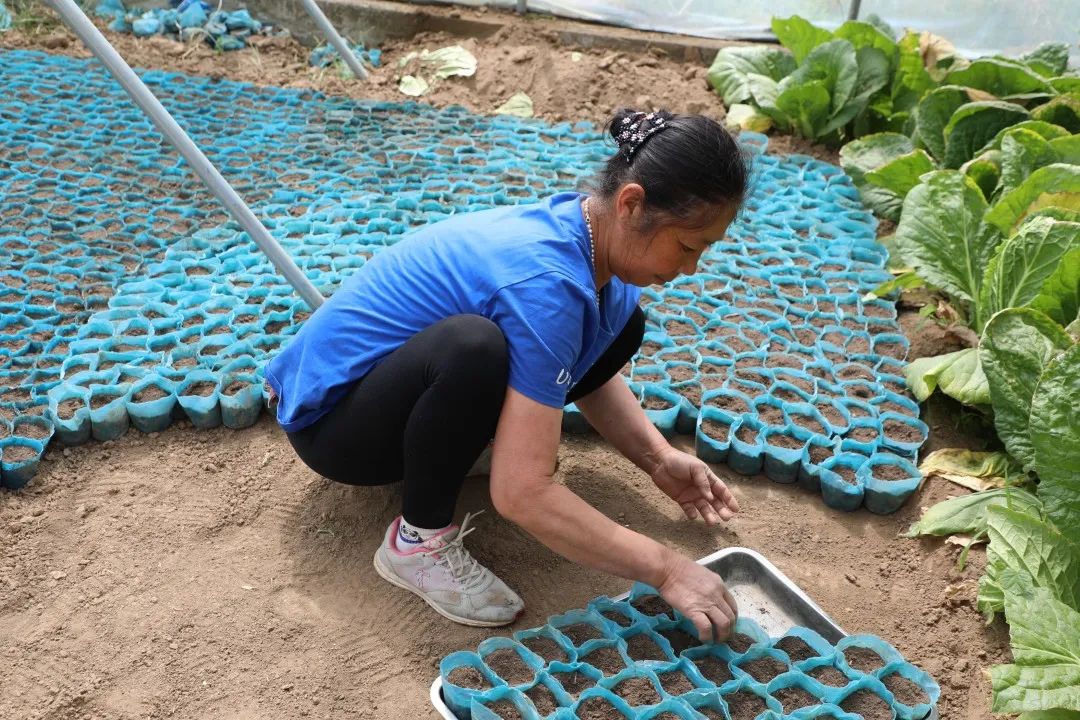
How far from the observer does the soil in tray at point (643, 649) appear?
2039 millimetres

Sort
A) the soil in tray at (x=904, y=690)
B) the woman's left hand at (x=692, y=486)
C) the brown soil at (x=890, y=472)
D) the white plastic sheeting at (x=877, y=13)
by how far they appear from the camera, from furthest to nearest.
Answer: the white plastic sheeting at (x=877, y=13) < the brown soil at (x=890, y=472) < the woman's left hand at (x=692, y=486) < the soil in tray at (x=904, y=690)

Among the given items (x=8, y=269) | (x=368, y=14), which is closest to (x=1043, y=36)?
Answer: (x=368, y=14)

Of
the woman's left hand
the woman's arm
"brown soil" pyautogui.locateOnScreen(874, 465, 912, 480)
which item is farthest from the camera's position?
"brown soil" pyautogui.locateOnScreen(874, 465, 912, 480)

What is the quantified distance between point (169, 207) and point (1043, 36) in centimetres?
410

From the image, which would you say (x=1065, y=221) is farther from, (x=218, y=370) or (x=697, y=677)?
(x=218, y=370)

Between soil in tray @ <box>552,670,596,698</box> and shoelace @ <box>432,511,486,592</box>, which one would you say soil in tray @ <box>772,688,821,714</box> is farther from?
shoelace @ <box>432,511,486,592</box>

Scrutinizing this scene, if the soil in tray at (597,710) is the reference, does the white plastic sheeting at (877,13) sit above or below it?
above

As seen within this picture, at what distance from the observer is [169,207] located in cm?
374

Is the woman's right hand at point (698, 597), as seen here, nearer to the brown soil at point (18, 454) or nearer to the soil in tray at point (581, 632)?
the soil in tray at point (581, 632)

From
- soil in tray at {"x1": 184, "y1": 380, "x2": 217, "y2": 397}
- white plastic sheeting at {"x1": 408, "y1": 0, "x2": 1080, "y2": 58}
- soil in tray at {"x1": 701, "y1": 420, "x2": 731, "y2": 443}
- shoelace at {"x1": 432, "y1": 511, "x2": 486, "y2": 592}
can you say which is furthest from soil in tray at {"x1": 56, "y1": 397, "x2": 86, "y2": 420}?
white plastic sheeting at {"x1": 408, "y1": 0, "x2": 1080, "y2": 58}

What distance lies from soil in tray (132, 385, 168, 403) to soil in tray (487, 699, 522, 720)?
138cm

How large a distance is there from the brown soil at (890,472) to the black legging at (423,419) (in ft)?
3.80

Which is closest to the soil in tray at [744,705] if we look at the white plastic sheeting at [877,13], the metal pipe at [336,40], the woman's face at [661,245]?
the woman's face at [661,245]

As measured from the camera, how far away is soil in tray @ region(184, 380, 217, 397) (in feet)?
9.14
